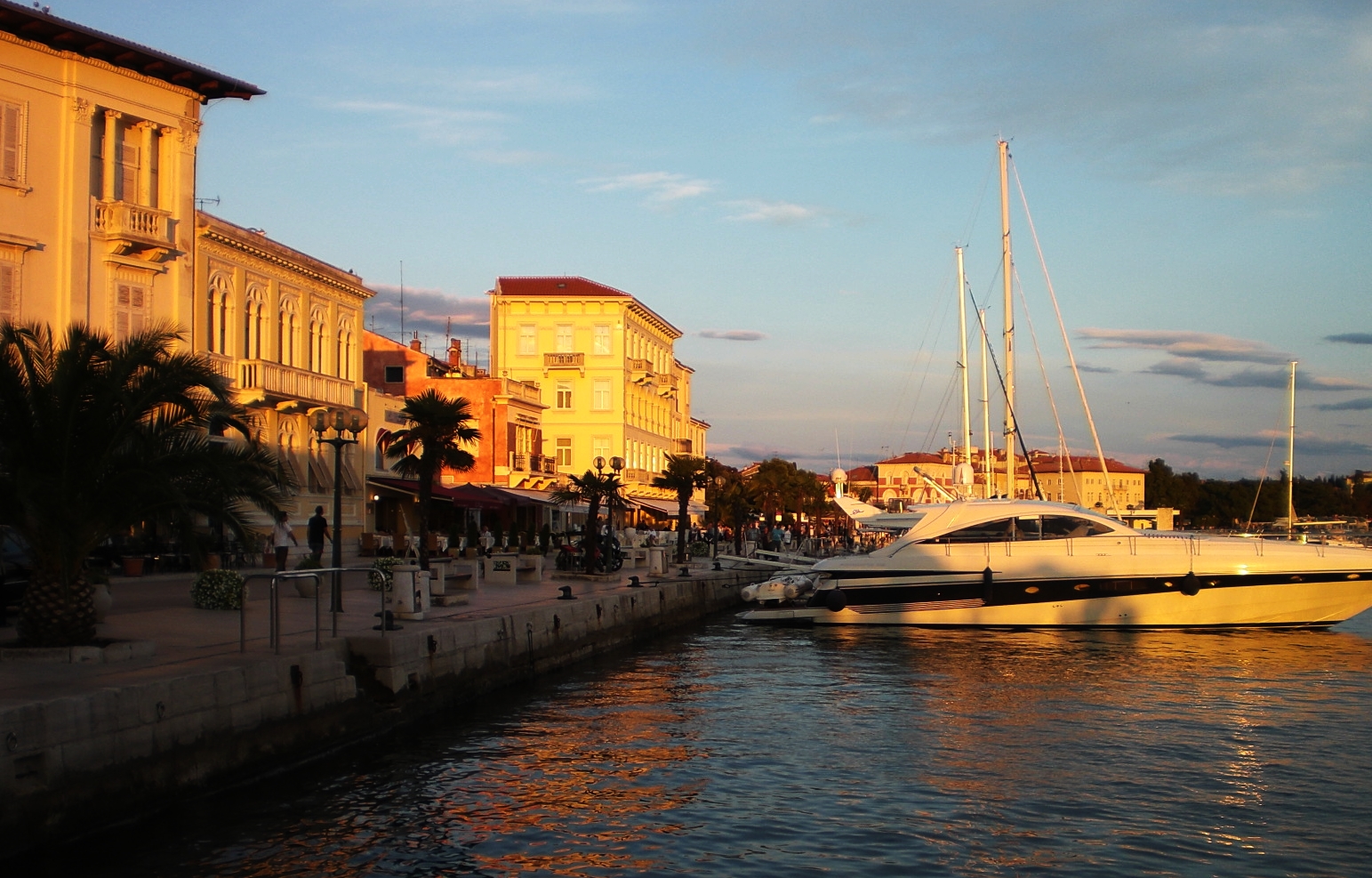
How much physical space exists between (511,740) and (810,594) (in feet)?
56.5

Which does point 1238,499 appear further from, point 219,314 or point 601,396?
point 219,314

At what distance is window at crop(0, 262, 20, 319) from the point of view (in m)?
31.1

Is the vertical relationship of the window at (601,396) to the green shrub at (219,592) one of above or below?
above

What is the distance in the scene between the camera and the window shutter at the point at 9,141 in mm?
31141

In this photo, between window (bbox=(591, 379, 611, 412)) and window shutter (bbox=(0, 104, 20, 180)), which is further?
window (bbox=(591, 379, 611, 412))

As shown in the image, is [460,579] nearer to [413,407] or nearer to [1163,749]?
[413,407]

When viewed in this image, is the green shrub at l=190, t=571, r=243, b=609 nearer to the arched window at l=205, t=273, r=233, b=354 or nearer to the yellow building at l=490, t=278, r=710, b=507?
the arched window at l=205, t=273, r=233, b=354

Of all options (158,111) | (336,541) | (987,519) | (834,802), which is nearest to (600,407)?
(158,111)

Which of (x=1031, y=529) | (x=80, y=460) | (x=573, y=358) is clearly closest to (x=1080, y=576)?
(x=1031, y=529)

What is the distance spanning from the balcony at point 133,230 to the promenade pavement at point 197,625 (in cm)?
891

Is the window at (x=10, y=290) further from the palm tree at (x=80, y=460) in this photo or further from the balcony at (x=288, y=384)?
the palm tree at (x=80, y=460)

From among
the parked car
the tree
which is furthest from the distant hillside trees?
the parked car

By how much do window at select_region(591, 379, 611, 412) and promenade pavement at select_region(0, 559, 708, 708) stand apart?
154ft

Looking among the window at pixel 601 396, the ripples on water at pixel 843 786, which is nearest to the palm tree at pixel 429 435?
the ripples on water at pixel 843 786
